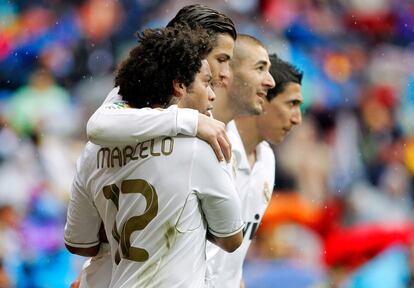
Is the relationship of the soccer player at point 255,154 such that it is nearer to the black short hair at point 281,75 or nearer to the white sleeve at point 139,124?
the black short hair at point 281,75

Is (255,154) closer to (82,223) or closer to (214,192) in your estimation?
(82,223)

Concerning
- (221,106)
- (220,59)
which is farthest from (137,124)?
(221,106)

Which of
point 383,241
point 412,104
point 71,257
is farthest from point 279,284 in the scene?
point 412,104

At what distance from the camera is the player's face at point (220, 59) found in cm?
426

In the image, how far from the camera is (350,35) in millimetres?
12344

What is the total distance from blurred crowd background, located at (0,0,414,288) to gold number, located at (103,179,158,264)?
4903 mm

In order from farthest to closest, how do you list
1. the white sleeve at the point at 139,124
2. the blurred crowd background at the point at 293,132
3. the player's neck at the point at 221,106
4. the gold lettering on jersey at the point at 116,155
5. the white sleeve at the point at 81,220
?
the blurred crowd background at the point at 293,132, the player's neck at the point at 221,106, the white sleeve at the point at 81,220, the gold lettering on jersey at the point at 116,155, the white sleeve at the point at 139,124

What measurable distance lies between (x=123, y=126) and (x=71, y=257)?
19.2 feet

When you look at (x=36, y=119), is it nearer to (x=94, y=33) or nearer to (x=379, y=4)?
(x=94, y=33)

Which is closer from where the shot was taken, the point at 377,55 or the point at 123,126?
the point at 123,126

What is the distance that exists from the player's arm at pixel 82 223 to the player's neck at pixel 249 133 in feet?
5.29

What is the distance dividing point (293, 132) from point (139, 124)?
24.0 ft

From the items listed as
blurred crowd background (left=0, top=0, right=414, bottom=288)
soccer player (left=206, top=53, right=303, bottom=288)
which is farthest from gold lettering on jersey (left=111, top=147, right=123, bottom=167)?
blurred crowd background (left=0, top=0, right=414, bottom=288)

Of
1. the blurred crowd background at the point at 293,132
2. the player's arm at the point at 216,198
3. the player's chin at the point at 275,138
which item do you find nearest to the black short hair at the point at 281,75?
the player's chin at the point at 275,138
